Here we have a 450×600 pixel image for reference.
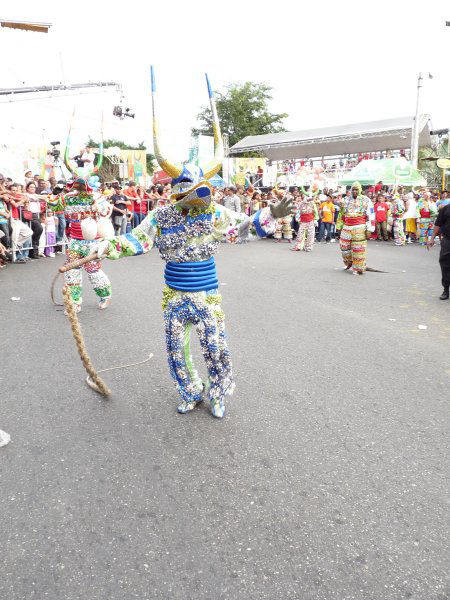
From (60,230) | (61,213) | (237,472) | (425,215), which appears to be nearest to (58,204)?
(237,472)

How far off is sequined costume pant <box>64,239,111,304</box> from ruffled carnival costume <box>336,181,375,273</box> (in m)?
4.96

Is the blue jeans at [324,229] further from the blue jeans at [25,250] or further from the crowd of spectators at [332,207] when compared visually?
the blue jeans at [25,250]

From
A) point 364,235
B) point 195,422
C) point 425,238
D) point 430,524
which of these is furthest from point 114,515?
point 425,238

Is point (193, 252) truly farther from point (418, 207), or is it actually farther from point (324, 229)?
point (324, 229)

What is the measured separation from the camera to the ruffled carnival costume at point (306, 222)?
44.0ft

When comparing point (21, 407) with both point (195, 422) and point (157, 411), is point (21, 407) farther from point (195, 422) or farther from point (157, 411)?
point (195, 422)

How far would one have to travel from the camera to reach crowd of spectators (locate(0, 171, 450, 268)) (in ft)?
35.0

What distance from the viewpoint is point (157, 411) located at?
3639 millimetres

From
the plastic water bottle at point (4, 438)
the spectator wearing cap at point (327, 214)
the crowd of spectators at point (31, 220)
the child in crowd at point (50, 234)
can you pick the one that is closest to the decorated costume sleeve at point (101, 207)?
the crowd of spectators at point (31, 220)

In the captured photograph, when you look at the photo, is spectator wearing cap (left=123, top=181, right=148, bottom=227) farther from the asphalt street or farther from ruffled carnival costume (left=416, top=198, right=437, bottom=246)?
the asphalt street

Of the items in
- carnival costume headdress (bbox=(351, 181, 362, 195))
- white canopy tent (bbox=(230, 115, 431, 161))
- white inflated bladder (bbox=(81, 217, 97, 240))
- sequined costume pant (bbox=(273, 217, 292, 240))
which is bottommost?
sequined costume pant (bbox=(273, 217, 292, 240))

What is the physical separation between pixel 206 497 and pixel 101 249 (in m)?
1.67

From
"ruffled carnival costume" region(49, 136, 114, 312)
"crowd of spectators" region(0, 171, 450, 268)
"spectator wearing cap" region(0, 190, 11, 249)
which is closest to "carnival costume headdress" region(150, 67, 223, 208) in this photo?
"crowd of spectators" region(0, 171, 450, 268)

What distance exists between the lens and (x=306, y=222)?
13758 millimetres
